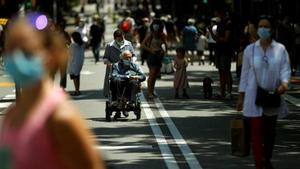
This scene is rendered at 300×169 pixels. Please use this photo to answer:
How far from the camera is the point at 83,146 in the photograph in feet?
11.9

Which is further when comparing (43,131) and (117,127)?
(117,127)

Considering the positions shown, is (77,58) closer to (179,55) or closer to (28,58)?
(179,55)

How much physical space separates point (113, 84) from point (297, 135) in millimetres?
3582

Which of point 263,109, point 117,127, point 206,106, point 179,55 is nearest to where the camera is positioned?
point 263,109

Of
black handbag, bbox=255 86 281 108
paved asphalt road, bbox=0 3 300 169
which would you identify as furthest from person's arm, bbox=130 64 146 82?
black handbag, bbox=255 86 281 108

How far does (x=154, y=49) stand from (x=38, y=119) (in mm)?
17820

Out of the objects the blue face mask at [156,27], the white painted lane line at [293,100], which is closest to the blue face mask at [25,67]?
the white painted lane line at [293,100]

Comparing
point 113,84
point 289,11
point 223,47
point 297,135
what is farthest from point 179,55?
point 289,11

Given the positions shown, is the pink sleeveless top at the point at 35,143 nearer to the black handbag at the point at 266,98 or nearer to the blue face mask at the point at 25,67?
the blue face mask at the point at 25,67

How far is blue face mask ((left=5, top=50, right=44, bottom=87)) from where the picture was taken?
3648 millimetres

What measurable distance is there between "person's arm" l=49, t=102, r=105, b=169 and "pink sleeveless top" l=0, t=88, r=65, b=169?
24 millimetres

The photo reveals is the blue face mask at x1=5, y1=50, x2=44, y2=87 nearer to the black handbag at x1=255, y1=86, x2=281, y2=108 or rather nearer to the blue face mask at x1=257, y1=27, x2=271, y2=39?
the black handbag at x1=255, y1=86, x2=281, y2=108

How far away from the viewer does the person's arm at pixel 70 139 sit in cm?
359

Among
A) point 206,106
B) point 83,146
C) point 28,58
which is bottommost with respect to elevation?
point 206,106
